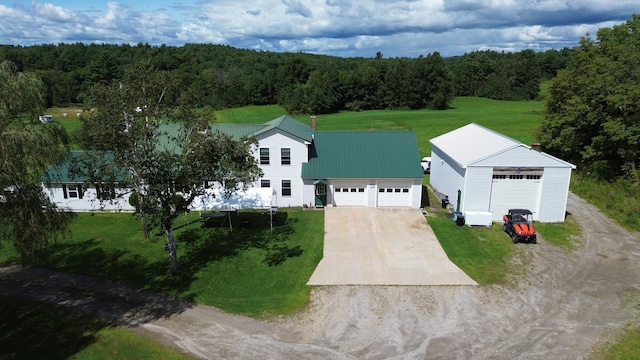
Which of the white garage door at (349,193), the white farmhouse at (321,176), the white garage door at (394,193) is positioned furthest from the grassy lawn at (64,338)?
the white garage door at (394,193)

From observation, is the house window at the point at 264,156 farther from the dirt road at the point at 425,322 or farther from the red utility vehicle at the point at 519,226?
the red utility vehicle at the point at 519,226

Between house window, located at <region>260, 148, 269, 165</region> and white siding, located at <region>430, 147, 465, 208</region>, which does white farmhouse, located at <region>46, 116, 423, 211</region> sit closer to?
house window, located at <region>260, 148, 269, 165</region>

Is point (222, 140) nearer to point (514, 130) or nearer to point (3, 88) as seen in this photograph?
point (3, 88)

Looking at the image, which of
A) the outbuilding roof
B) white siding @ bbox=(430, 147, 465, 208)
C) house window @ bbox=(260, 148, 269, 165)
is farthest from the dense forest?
the outbuilding roof

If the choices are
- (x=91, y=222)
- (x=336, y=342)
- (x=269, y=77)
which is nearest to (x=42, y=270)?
(x=91, y=222)

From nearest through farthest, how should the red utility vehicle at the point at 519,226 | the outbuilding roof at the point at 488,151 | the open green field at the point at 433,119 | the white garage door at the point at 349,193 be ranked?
the red utility vehicle at the point at 519,226, the outbuilding roof at the point at 488,151, the white garage door at the point at 349,193, the open green field at the point at 433,119

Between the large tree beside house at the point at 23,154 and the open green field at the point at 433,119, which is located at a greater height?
the large tree beside house at the point at 23,154
